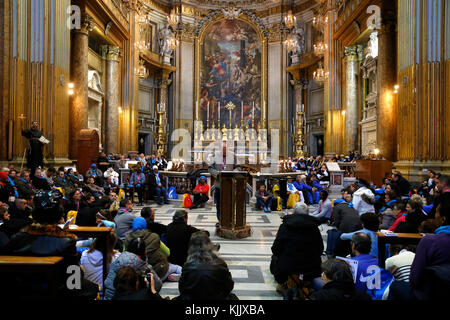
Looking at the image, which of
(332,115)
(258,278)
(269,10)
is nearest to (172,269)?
(258,278)

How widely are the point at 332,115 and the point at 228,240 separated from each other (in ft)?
50.7

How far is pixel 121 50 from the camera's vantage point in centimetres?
1953

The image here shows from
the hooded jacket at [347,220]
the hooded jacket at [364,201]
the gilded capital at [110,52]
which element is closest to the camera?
the hooded jacket at [347,220]

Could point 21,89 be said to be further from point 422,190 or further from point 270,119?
point 270,119

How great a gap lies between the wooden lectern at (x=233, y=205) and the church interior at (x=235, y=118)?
0.03 m

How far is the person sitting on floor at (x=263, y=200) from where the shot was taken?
391 inches

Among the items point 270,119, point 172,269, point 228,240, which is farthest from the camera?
point 270,119

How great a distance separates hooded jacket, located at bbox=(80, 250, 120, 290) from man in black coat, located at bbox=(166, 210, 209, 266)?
104 centimetres

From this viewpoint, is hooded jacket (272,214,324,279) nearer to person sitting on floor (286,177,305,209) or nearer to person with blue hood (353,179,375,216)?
person with blue hood (353,179,375,216)

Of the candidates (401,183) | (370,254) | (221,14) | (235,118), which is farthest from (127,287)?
(221,14)

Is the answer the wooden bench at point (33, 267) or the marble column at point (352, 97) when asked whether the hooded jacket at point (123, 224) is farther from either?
the marble column at point (352, 97)

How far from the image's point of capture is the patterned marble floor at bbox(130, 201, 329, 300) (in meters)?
3.97

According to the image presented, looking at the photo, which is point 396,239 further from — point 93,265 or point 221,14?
point 221,14

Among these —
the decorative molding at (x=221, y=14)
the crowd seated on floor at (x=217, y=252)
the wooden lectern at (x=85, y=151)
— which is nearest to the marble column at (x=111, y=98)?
the wooden lectern at (x=85, y=151)
